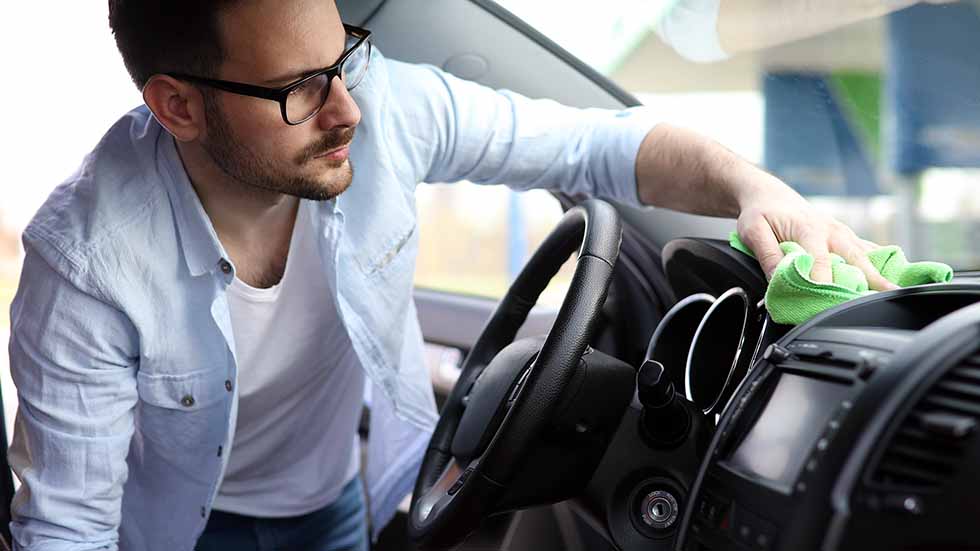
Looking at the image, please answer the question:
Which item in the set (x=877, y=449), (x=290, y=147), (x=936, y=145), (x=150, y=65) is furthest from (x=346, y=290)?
(x=936, y=145)

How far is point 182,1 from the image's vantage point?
1327 mm

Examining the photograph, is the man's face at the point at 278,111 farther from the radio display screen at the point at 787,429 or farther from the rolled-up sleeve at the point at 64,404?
the radio display screen at the point at 787,429

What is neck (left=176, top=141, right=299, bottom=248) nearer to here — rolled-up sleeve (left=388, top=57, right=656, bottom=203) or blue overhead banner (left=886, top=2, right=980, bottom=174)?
rolled-up sleeve (left=388, top=57, right=656, bottom=203)

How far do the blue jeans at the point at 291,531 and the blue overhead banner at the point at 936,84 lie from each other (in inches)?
50.6

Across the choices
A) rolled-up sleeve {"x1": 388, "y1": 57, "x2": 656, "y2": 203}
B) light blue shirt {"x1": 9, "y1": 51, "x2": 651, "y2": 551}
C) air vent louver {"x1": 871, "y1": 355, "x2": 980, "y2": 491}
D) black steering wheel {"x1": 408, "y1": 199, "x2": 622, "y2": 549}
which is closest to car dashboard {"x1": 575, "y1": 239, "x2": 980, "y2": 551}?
air vent louver {"x1": 871, "y1": 355, "x2": 980, "y2": 491}

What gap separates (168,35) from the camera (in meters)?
1.36

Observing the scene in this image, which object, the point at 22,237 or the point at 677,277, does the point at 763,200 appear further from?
the point at 22,237

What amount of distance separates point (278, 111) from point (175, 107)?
17 centimetres

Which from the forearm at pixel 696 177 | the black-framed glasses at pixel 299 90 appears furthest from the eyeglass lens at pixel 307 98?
the forearm at pixel 696 177

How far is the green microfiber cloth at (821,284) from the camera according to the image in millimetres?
1019

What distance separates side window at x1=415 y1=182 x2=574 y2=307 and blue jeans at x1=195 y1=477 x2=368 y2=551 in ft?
1.59

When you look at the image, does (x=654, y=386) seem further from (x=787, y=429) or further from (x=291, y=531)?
(x=291, y=531)

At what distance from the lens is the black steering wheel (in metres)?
1.05

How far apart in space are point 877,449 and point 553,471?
1.59 feet
